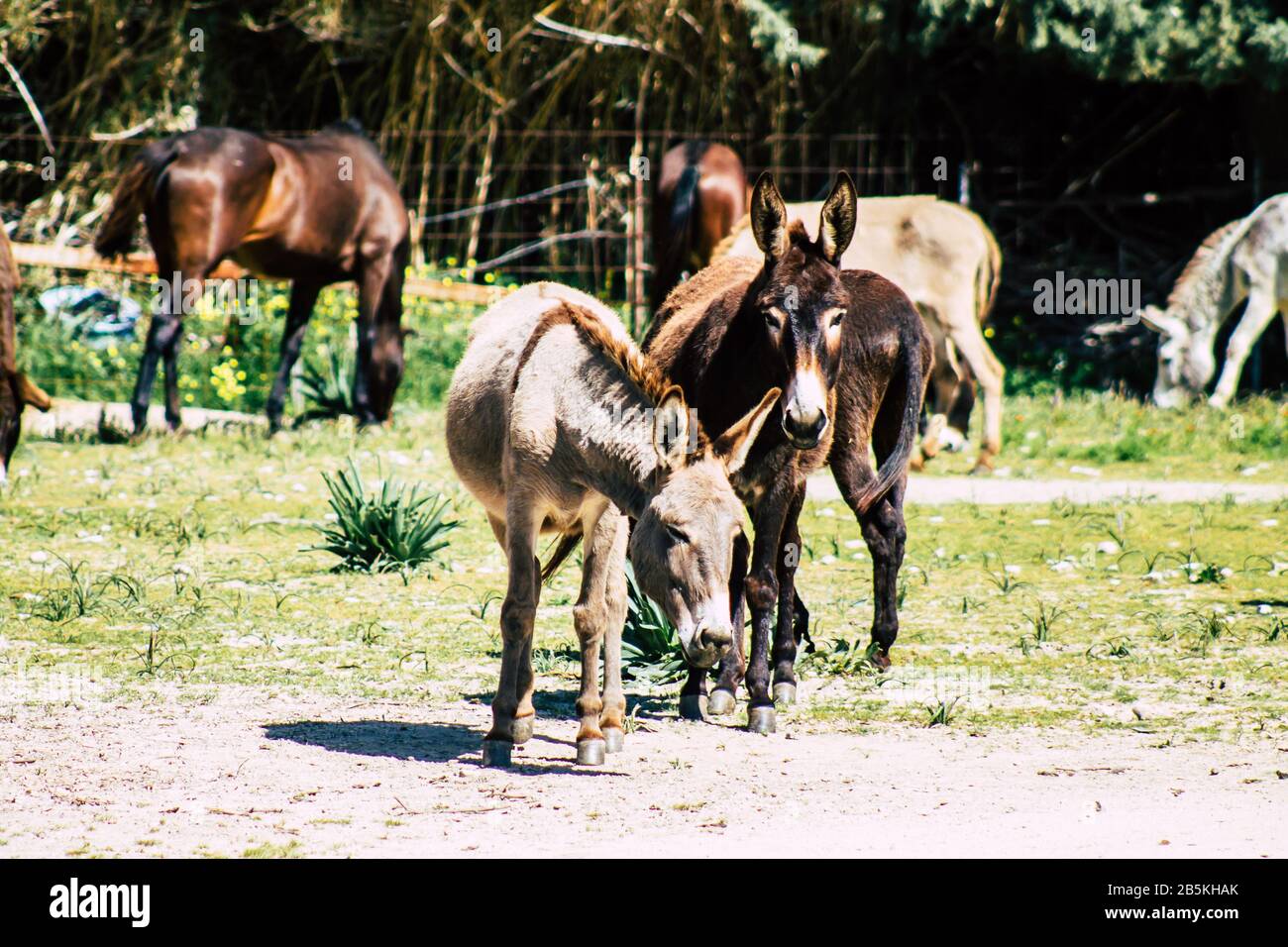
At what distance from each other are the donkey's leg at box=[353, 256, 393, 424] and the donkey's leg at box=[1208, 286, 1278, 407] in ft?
23.3

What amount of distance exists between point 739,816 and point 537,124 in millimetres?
13365

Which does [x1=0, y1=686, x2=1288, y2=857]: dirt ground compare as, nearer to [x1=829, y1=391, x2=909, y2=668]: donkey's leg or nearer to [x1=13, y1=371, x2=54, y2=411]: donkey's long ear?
[x1=829, y1=391, x2=909, y2=668]: donkey's leg

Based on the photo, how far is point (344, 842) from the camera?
396 cm

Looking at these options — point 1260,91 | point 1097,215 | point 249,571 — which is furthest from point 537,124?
point 249,571

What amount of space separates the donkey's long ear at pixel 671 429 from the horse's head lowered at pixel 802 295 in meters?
0.71

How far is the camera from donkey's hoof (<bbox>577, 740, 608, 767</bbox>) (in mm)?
4812

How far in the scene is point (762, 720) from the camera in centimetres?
531

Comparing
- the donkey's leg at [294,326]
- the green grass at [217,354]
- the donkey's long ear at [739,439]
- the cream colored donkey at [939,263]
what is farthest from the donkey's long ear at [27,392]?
the donkey's long ear at [739,439]

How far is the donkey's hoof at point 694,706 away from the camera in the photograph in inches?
219

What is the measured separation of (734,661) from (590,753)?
1017 mm

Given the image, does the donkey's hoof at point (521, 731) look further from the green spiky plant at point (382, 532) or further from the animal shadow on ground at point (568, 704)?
the green spiky plant at point (382, 532)

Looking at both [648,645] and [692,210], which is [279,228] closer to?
[692,210]

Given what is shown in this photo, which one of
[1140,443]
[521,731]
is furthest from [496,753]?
[1140,443]
